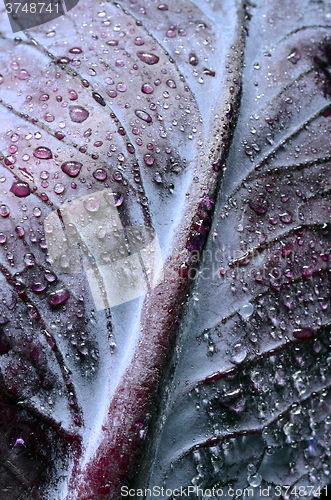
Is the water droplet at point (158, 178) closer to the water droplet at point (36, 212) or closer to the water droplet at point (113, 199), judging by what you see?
the water droplet at point (113, 199)

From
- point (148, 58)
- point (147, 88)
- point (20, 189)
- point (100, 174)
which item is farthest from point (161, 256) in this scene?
point (148, 58)

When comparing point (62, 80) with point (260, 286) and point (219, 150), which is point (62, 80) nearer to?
point (219, 150)

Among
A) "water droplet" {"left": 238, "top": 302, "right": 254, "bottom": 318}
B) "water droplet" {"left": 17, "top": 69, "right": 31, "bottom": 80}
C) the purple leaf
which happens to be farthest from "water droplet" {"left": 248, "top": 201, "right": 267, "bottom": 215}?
"water droplet" {"left": 17, "top": 69, "right": 31, "bottom": 80}

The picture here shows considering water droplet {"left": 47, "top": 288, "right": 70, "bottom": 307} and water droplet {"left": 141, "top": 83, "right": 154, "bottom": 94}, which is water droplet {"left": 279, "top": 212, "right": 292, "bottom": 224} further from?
water droplet {"left": 47, "top": 288, "right": 70, "bottom": 307}

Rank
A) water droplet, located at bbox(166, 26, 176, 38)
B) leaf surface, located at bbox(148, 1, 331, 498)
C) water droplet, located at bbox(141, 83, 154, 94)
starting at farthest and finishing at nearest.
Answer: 1. water droplet, located at bbox(166, 26, 176, 38)
2. water droplet, located at bbox(141, 83, 154, 94)
3. leaf surface, located at bbox(148, 1, 331, 498)

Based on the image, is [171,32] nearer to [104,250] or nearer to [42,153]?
[42,153]

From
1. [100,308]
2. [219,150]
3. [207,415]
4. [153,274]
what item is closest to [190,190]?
[219,150]
